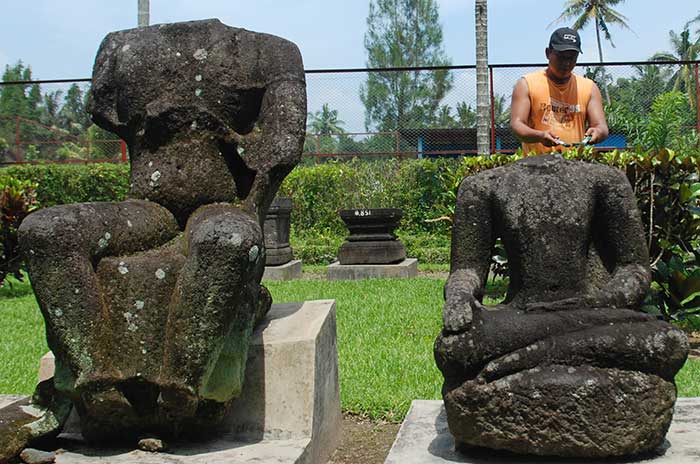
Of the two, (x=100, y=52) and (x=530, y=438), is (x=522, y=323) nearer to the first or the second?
(x=530, y=438)

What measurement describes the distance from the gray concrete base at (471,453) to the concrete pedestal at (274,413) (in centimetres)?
40

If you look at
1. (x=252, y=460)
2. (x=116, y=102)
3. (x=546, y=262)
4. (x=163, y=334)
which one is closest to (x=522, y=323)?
(x=546, y=262)

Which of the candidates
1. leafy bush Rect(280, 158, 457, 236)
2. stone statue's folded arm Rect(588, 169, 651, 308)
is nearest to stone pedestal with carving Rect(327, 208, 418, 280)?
leafy bush Rect(280, 158, 457, 236)

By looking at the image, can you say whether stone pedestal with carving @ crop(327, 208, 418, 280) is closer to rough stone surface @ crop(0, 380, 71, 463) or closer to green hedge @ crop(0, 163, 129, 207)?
green hedge @ crop(0, 163, 129, 207)

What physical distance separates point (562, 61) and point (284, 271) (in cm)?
671

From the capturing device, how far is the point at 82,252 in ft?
10.0

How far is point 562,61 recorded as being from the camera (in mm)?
4602

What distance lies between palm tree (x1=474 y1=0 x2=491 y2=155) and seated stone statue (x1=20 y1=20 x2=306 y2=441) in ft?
30.5

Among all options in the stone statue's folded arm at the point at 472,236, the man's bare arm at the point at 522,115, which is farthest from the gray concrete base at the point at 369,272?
the stone statue's folded arm at the point at 472,236

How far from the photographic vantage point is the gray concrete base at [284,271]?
10711mm

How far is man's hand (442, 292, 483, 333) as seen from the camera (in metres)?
2.98

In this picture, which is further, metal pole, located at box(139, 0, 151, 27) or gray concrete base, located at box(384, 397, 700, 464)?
metal pole, located at box(139, 0, 151, 27)

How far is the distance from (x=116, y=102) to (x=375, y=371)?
8.00 feet

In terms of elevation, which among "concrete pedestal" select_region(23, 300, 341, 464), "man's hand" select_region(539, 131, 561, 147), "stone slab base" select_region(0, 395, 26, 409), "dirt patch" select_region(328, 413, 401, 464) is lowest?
"dirt patch" select_region(328, 413, 401, 464)
